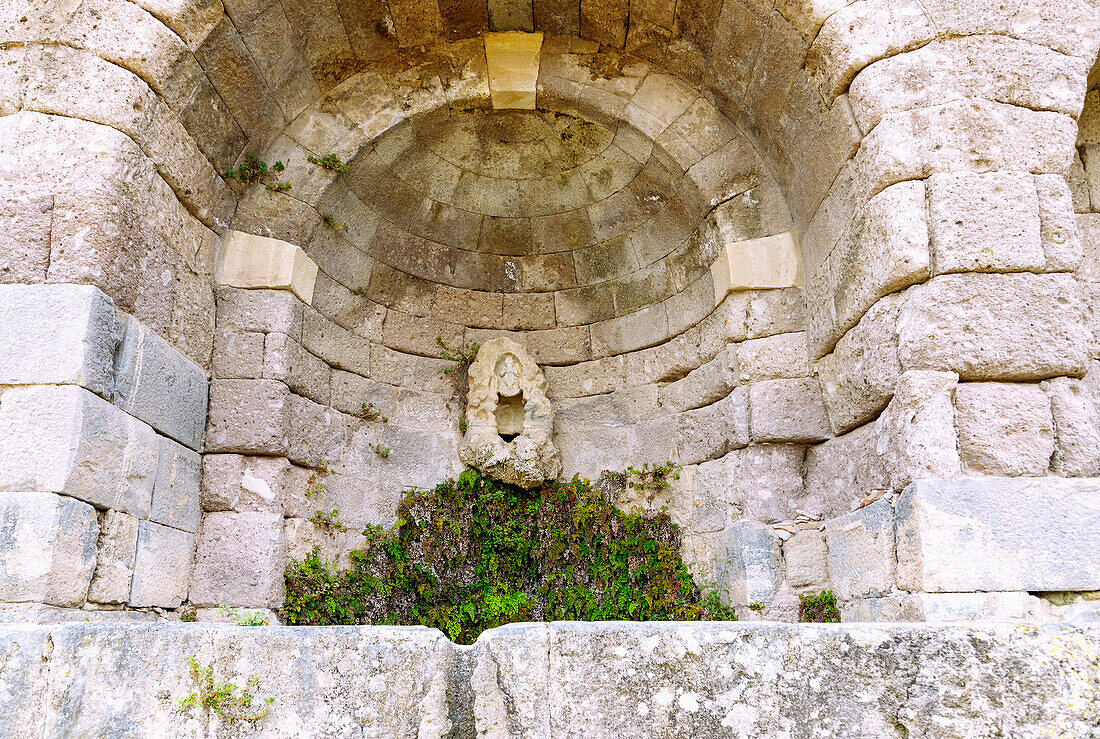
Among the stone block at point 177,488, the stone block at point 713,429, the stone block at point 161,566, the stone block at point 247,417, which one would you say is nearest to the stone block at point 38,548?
the stone block at point 161,566

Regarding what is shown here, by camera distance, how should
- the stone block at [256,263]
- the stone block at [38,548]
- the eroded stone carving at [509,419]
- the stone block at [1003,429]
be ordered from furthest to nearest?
the eroded stone carving at [509,419]
the stone block at [256,263]
the stone block at [1003,429]
the stone block at [38,548]

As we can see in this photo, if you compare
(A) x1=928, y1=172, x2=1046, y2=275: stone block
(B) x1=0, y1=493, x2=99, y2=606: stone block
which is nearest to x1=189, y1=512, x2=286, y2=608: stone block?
(B) x1=0, y1=493, x2=99, y2=606: stone block

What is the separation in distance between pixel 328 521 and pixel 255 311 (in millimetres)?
1379

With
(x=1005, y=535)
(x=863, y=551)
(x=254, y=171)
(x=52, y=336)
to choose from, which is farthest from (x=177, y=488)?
(x=1005, y=535)

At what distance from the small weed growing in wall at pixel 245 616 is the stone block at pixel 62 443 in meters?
0.92

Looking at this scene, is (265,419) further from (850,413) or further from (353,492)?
(850,413)

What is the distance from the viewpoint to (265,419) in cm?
430

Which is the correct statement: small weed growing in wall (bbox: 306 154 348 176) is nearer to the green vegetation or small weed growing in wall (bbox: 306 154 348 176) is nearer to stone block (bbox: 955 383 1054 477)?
the green vegetation

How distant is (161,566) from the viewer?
3.72 m

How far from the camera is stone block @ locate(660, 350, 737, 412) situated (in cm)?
462

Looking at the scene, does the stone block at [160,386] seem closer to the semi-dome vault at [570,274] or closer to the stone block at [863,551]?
the semi-dome vault at [570,274]

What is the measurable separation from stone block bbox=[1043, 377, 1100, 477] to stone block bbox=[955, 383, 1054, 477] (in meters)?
0.04

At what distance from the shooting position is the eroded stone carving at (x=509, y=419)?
5.07 meters

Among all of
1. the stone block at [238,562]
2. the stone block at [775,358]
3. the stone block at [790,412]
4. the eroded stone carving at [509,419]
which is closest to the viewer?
the stone block at [238,562]
